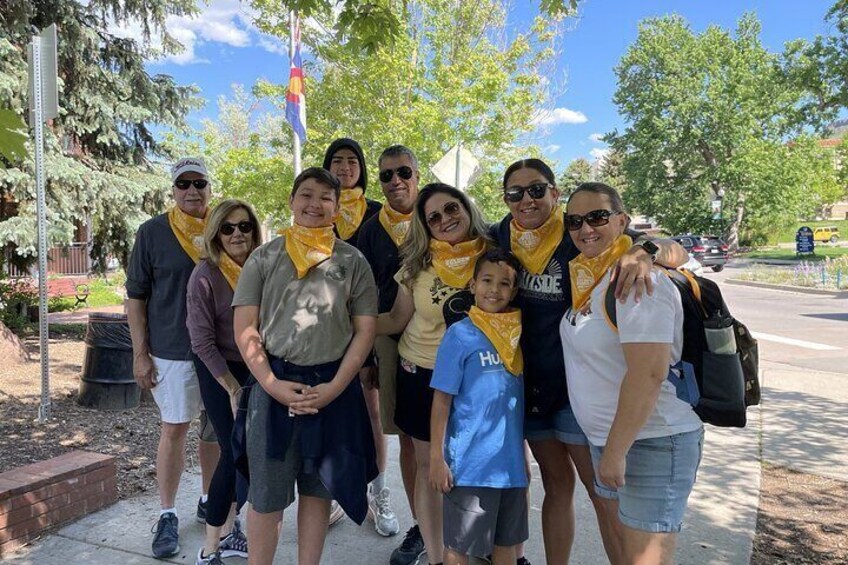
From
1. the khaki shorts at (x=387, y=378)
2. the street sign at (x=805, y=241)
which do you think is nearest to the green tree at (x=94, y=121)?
the khaki shorts at (x=387, y=378)

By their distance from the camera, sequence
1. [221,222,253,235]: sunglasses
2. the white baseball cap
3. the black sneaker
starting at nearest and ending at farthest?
1. [221,222,253,235]: sunglasses
2. the black sneaker
3. the white baseball cap

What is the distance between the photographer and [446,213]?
2.87 meters

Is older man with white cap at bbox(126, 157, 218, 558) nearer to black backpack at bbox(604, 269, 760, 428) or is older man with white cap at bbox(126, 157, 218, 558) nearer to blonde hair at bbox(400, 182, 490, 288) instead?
blonde hair at bbox(400, 182, 490, 288)

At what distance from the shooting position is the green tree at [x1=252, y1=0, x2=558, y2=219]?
42.1 ft

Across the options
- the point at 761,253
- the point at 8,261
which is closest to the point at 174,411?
the point at 8,261

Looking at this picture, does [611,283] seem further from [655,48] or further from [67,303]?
[655,48]

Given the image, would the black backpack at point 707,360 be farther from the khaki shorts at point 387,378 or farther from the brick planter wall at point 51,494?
the brick planter wall at point 51,494

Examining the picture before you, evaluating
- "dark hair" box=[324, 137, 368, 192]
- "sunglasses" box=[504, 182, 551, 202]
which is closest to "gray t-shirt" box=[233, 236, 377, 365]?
"sunglasses" box=[504, 182, 551, 202]

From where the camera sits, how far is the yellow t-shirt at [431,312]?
283 centimetres

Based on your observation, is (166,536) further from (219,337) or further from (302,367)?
(302,367)

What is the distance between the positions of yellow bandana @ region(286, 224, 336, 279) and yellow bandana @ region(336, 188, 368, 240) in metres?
0.90

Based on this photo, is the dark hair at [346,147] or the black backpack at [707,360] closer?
the black backpack at [707,360]

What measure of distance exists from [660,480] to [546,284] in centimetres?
88

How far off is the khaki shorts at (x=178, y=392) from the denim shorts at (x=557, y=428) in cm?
182
